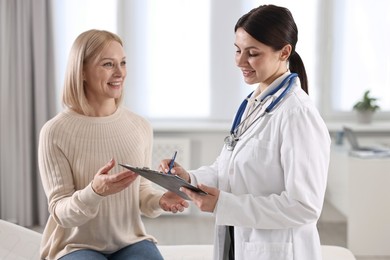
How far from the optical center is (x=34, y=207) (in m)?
4.96

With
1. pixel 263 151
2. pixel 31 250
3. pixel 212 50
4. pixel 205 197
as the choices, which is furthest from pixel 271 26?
pixel 212 50

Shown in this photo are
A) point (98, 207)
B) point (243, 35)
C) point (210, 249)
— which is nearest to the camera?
point (243, 35)

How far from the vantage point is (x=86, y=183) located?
7.83 ft

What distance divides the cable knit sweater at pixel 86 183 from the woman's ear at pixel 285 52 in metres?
0.69

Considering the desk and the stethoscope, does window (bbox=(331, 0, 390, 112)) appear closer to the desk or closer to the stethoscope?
the desk

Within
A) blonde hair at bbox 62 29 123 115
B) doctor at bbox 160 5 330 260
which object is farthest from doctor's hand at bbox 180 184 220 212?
blonde hair at bbox 62 29 123 115

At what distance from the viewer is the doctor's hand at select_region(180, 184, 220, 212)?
1946mm

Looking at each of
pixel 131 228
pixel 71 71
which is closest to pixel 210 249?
pixel 131 228

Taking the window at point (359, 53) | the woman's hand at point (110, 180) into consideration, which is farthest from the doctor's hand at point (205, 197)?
the window at point (359, 53)

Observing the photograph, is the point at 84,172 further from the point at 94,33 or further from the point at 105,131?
the point at 94,33

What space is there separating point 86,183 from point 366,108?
9.92ft

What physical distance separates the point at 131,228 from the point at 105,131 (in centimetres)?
35

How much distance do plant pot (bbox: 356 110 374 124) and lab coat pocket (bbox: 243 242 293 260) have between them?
3170mm

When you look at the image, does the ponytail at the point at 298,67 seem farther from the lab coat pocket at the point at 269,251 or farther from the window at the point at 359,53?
the window at the point at 359,53
